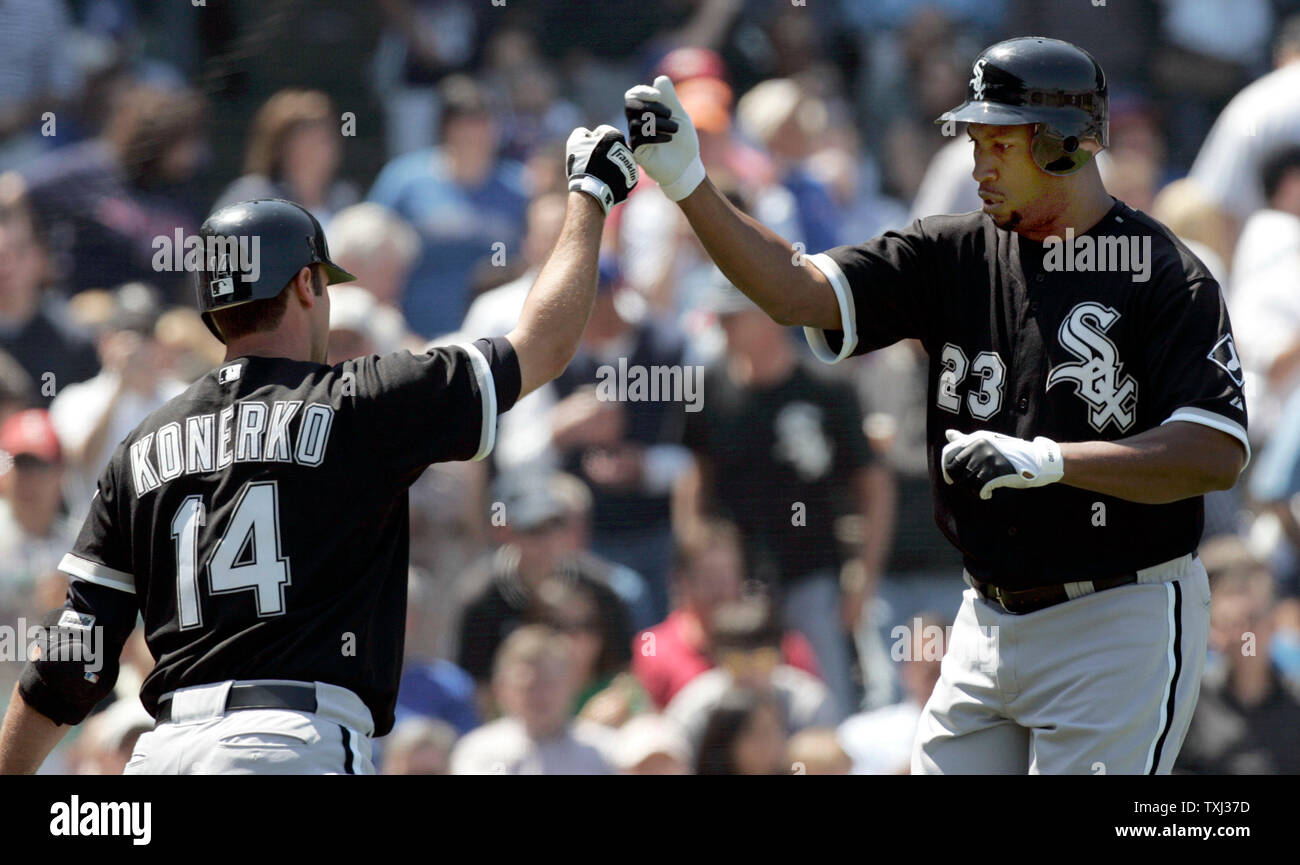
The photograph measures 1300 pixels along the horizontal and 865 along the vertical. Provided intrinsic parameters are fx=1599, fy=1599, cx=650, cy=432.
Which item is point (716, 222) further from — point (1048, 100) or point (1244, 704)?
point (1244, 704)

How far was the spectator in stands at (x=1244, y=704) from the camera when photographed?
221 inches

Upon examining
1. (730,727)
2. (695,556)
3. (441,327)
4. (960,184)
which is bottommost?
(730,727)

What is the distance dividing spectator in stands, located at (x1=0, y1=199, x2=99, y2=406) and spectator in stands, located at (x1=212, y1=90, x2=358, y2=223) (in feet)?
2.31

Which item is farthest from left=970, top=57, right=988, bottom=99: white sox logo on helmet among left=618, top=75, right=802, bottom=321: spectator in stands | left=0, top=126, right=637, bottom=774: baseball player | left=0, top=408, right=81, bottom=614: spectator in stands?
left=0, top=408, right=81, bottom=614: spectator in stands

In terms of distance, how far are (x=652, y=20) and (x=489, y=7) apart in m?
0.65

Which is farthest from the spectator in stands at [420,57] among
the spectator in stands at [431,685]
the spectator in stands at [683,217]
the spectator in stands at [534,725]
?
the spectator in stands at [534,725]

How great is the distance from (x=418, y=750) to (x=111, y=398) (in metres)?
1.75

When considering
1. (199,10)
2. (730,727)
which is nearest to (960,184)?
(730,727)

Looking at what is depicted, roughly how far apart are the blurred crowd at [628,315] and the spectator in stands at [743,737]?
0.03 feet

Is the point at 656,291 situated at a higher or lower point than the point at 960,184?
lower

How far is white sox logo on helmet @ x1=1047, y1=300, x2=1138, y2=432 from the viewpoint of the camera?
10.3 ft

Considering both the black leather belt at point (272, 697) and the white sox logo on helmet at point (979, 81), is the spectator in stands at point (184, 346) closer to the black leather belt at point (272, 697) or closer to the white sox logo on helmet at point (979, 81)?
the black leather belt at point (272, 697)

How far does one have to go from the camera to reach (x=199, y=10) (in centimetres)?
619

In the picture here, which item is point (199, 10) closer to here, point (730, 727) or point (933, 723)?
point (730, 727)
